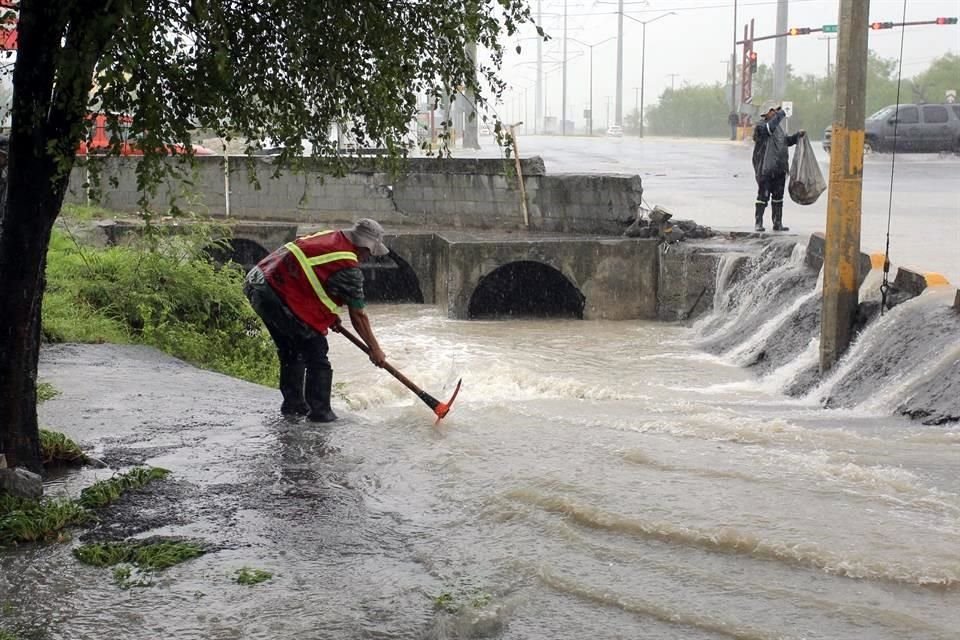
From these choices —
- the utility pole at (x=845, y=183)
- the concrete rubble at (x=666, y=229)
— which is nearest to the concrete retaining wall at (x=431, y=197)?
the concrete rubble at (x=666, y=229)

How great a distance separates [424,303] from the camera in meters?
19.4

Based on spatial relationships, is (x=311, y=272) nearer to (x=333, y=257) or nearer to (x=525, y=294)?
(x=333, y=257)

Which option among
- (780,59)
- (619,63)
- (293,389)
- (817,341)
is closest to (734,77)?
(780,59)

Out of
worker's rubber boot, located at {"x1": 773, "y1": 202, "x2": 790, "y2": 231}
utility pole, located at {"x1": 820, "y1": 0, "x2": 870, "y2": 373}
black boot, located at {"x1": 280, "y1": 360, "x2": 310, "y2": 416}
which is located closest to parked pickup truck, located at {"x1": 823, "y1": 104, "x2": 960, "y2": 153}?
worker's rubber boot, located at {"x1": 773, "y1": 202, "x2": 790, "y2": 231}

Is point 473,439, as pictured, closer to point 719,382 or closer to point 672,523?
point 672,523

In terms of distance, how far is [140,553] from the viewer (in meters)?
5.30

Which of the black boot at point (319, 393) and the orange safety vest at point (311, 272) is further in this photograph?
the black boot at point (319, 393)

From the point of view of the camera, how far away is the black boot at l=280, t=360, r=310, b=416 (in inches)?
320

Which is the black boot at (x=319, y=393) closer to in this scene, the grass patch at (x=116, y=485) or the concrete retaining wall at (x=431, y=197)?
the grass patch at (x=116, y=485)

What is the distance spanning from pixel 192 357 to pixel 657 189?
16.4 m

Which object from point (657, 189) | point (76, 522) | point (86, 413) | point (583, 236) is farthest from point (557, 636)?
point (657, 189)

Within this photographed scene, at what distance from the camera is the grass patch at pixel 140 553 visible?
205 inches

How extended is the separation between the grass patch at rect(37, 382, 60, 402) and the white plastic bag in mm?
9060

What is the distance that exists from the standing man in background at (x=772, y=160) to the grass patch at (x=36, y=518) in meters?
12.5
